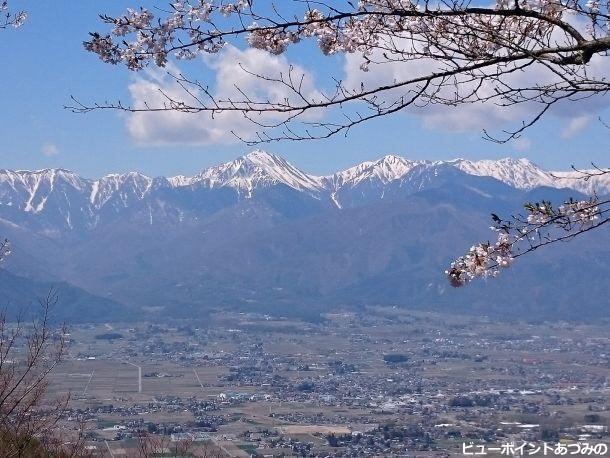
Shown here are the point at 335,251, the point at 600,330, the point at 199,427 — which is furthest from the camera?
the point at 335,251

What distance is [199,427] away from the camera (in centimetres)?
2920

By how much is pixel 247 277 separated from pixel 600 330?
52.7 m

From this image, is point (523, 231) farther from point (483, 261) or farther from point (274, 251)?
point (274, 251)

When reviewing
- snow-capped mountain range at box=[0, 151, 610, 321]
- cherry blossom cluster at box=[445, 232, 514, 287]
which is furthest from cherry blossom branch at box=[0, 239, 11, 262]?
snow-capped mountain range at box=[0, 151, 610, 321]

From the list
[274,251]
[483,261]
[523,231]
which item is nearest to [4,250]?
[483,261]

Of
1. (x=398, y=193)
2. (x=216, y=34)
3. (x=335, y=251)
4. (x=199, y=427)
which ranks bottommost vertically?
(x=199, y=427)

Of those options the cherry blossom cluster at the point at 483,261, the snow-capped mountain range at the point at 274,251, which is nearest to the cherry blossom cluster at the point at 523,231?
the cherry blossom cluster at the point at 483,261

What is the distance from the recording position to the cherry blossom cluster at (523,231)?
120 inches

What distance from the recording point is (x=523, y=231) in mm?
3088

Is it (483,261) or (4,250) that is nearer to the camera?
(483,261)

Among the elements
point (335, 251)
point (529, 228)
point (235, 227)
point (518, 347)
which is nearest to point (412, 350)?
point (518, 347)

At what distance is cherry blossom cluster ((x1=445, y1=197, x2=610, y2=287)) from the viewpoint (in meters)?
3.06

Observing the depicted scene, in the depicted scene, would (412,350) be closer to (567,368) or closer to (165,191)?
(567,368)

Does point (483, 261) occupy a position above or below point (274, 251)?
below
